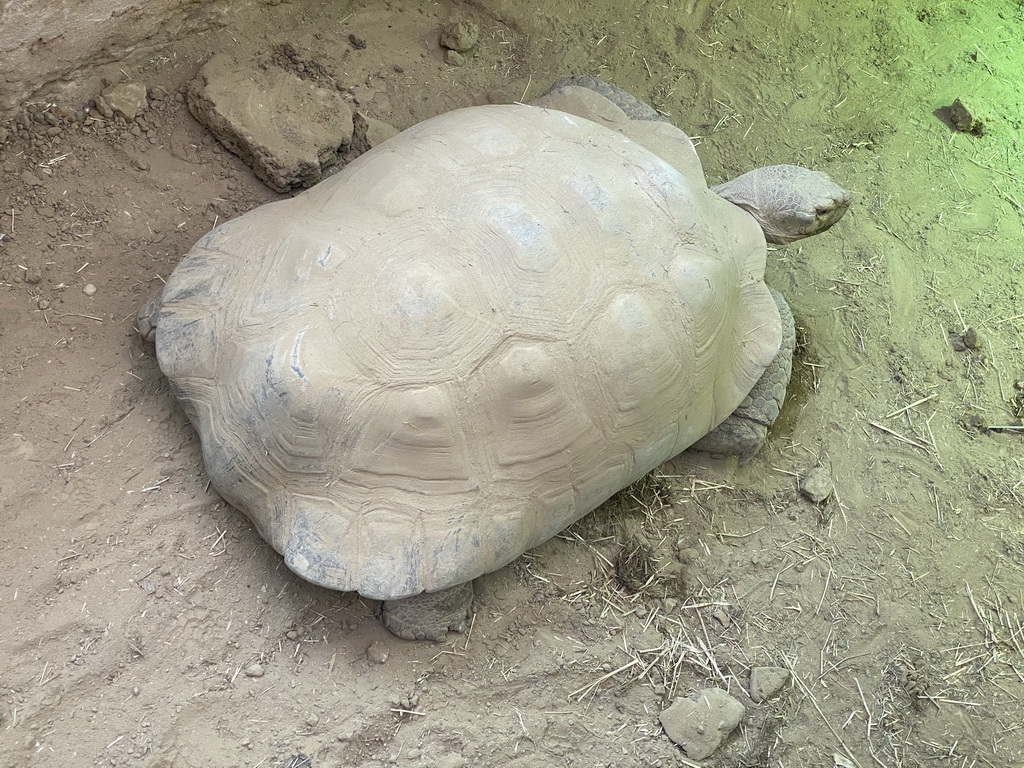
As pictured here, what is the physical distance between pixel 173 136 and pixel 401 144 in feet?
3.77

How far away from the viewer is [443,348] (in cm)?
238

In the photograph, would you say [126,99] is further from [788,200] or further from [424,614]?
[788,200]

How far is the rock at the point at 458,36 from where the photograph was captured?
3969mm

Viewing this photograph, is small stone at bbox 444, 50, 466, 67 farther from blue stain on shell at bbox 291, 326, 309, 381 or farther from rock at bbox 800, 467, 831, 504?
rock at bbox 800, 467, 831, 504

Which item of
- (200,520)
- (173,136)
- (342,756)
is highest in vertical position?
(173,136)

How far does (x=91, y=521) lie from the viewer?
266 cm

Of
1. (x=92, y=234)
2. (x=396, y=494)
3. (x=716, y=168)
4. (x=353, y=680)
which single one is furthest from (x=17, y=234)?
(x=716, y=168)

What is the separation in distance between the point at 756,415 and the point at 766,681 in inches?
42.5

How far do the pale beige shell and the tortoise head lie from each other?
2.56 feet

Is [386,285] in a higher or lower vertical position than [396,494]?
higher

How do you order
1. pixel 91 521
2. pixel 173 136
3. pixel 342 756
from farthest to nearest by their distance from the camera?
pixel 173 136, pixel 91 521, pixel 342 756

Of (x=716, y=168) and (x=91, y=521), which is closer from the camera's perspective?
(x=91, y=521)

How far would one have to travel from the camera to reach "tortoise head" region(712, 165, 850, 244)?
342 cm

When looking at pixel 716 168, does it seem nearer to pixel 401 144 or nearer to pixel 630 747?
pixel 401 144
